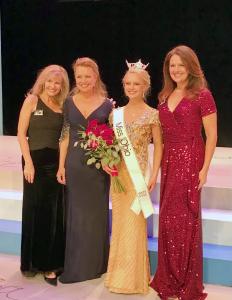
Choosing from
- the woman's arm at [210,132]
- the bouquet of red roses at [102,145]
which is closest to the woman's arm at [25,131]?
the bouquet of red roses at [102,145]

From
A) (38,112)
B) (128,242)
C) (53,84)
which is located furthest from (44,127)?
(128,242)

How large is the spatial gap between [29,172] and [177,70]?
1.11 m

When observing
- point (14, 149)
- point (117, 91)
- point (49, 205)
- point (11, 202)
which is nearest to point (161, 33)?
point (117, 91)

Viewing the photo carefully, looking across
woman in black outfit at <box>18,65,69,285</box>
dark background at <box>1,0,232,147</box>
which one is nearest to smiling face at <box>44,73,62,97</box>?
woman in black outfit at <box>18,65,69,285</box>

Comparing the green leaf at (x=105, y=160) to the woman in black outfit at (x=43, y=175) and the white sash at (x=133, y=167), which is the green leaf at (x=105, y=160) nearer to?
the white sash at (x=133, y=167)

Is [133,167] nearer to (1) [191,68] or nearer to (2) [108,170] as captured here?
(2) [108,170]

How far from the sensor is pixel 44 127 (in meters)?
3.05

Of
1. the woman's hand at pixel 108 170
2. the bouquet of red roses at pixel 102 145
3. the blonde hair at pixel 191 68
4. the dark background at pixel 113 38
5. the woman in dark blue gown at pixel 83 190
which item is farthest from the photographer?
the dark background at pixel 113 38

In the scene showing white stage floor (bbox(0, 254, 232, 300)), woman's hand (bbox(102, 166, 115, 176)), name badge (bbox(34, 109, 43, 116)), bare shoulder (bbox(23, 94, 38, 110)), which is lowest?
white stage floor (bbox(0, 254, 232, 300))

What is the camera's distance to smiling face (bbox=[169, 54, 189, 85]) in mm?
2645

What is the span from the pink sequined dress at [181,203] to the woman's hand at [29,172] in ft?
2.70

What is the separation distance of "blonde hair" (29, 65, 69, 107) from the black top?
80 millimetres

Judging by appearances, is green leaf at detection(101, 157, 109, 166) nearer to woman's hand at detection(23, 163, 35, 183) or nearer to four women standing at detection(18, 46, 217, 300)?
four women standing at detection(18, 46, 217, 300)

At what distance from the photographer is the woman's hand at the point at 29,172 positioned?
3066 mm
